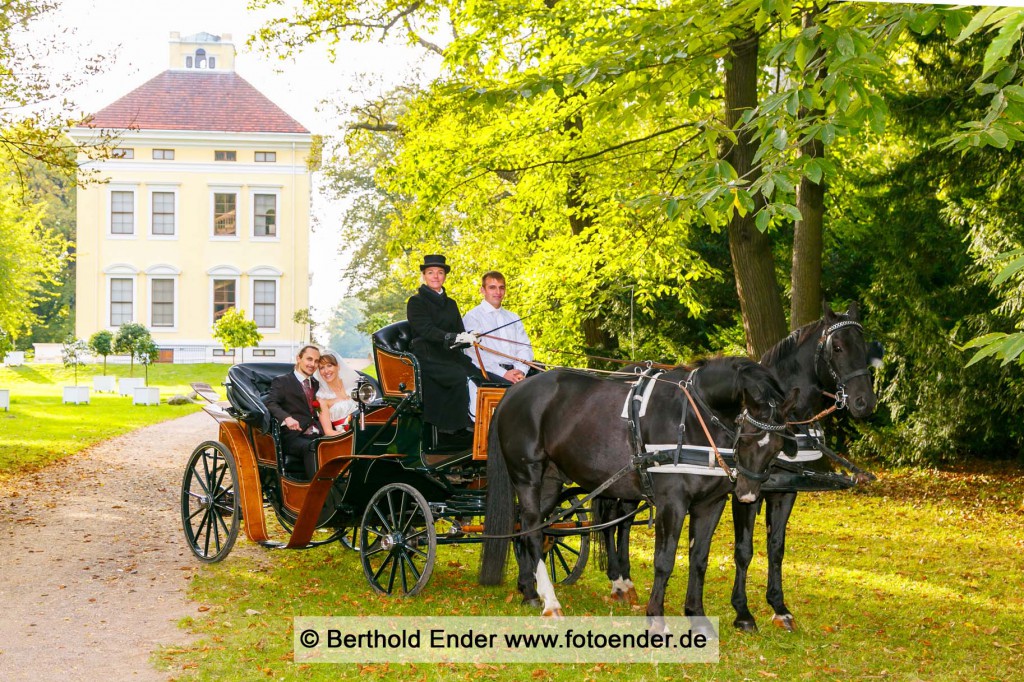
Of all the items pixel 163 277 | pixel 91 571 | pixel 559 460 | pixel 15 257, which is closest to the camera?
pixel 559 460

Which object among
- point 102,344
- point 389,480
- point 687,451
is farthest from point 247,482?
point 102,344

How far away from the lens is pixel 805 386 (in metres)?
5.99

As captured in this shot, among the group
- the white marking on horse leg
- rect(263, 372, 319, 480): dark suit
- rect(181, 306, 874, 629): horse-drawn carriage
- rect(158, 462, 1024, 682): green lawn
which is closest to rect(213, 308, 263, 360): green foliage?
rect(158, 462, 1024, 682): green lawn

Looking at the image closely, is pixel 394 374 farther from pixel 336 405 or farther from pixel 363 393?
pixel 336 405

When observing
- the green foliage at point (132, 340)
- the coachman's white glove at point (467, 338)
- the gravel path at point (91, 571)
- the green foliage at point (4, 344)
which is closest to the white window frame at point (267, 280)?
the green foliage at point (132, 340)

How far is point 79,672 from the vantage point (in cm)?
500

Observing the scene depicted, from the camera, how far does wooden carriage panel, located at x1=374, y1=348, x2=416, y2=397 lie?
22.5 feet

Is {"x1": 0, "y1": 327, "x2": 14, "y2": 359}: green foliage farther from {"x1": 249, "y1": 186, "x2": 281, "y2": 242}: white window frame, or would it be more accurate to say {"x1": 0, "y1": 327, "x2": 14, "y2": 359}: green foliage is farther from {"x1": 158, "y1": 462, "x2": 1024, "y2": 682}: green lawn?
{"x1": 158, "y1": 462, "x2": 1024, "y2": 682}: green lawn

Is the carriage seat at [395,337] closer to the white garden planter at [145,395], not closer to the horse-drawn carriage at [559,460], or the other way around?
the horse-drawn carriage at [559,460]

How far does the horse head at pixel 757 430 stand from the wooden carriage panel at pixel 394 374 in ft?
8.01

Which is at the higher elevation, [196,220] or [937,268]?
[196,220]

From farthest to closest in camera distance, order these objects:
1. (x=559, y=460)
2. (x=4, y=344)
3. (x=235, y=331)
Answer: (x=235, y=331), (x=4, y=344), (x=559, y=460)

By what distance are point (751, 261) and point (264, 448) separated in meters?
5.68

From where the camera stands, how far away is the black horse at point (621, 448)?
212 inches
